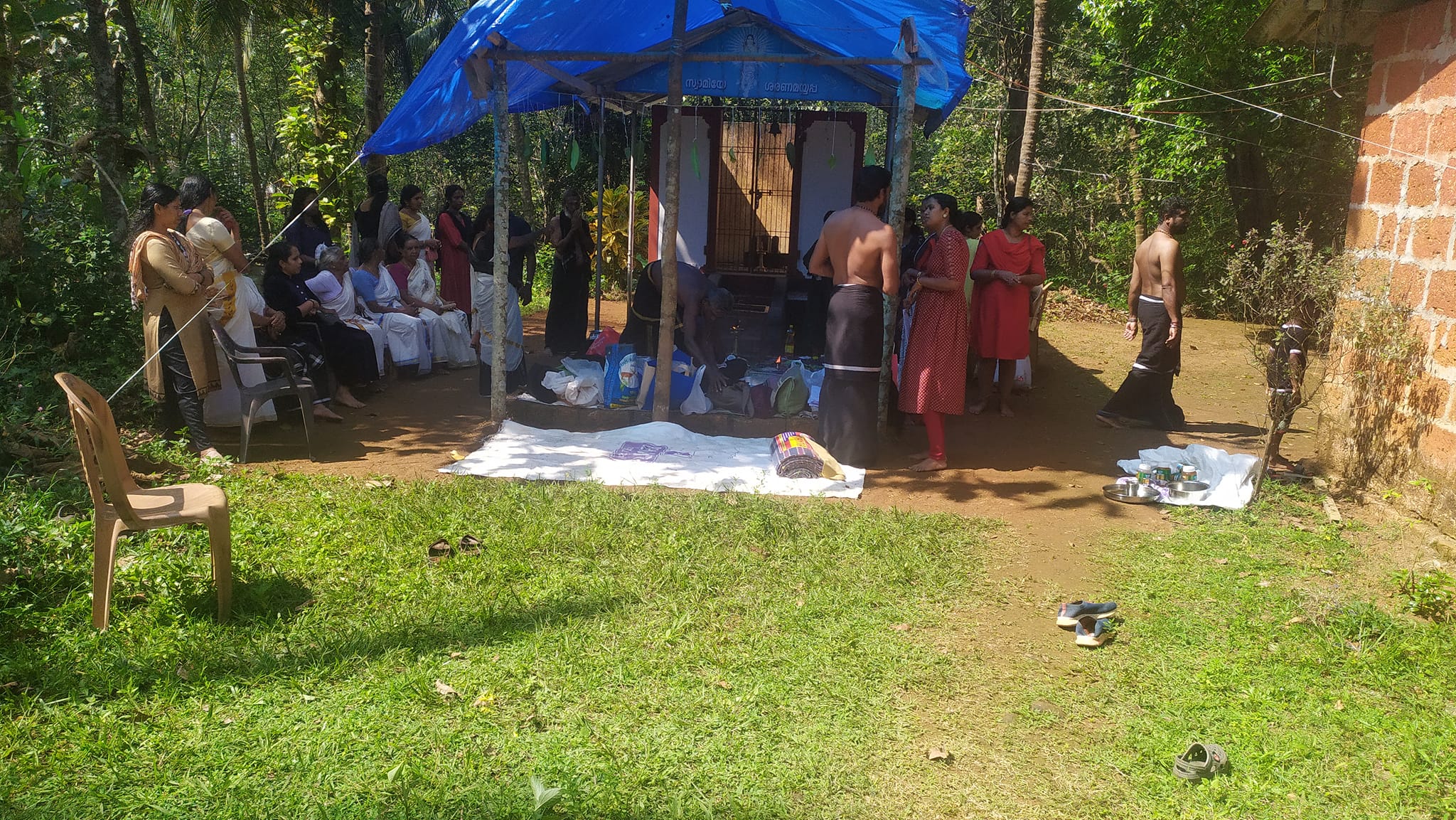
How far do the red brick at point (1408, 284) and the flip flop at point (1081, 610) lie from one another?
2.71m

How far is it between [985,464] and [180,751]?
503 cm

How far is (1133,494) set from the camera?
6000mm

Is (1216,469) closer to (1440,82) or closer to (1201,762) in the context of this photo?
(1440,82)

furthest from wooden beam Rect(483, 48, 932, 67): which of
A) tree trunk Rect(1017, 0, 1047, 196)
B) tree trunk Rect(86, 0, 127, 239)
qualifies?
tree trunk Rect(1017, 0, 1047, 196)

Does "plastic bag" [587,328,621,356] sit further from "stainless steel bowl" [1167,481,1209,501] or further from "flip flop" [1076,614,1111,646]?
"flip flop" [1076,614,1111,646]

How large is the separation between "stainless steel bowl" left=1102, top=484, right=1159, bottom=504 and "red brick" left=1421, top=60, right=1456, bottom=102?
8.31 feet


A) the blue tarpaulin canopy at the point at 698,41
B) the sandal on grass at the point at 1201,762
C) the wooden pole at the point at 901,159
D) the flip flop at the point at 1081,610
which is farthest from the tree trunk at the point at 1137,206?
the sandal on grass at the point at 1201,762

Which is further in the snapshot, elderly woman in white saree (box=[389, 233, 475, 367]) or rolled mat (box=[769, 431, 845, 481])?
elderly woman in white saree (box=[389, 233, 475, 367])

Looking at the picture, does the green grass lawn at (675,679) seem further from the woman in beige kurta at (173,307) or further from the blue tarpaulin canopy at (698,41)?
the blue tarpaulin canopy at (698,41)

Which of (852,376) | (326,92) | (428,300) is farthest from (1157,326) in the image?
(326,92)

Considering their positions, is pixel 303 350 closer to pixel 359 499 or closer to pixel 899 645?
pixel 359 499

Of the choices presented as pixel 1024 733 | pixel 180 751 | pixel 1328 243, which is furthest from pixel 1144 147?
pixel 180 751

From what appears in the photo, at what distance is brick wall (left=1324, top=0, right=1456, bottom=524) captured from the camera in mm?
5133

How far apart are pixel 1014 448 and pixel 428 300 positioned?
5433mm
